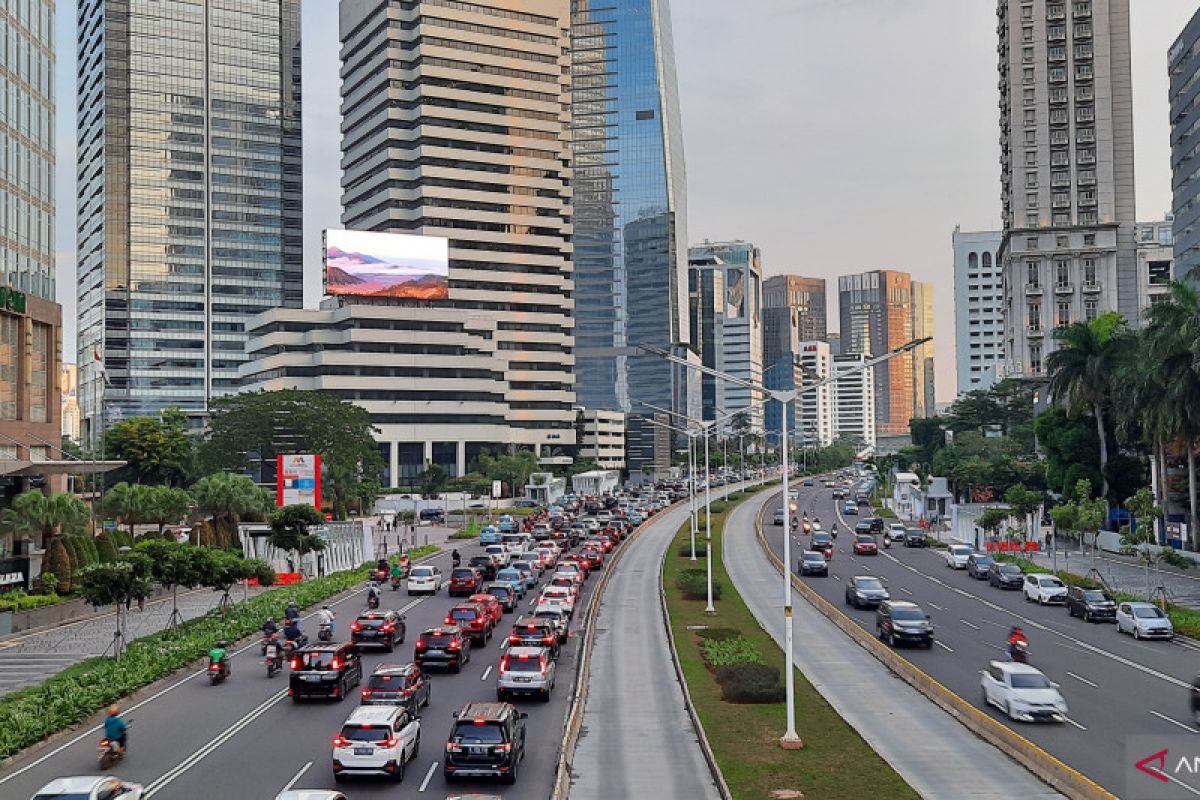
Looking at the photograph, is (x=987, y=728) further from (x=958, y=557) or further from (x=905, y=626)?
(x=958, y=557)

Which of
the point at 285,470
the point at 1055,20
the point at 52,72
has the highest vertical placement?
the point at 1055,20

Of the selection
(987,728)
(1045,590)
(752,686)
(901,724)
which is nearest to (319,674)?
(752,686)

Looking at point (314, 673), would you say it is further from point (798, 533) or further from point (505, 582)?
point (798, 533)

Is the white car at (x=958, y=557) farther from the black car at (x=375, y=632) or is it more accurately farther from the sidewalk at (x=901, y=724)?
the black car at (x=375, y=632)

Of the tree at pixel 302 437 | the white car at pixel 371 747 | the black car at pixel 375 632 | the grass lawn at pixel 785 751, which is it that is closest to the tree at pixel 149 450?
the tree at pixel 302 437

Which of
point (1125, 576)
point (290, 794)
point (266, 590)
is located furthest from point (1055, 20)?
point (290, 794)

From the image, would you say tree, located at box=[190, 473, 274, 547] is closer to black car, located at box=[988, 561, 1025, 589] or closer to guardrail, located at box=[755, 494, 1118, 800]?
guardrail, located at box=[755, 494, 1118, 800]
